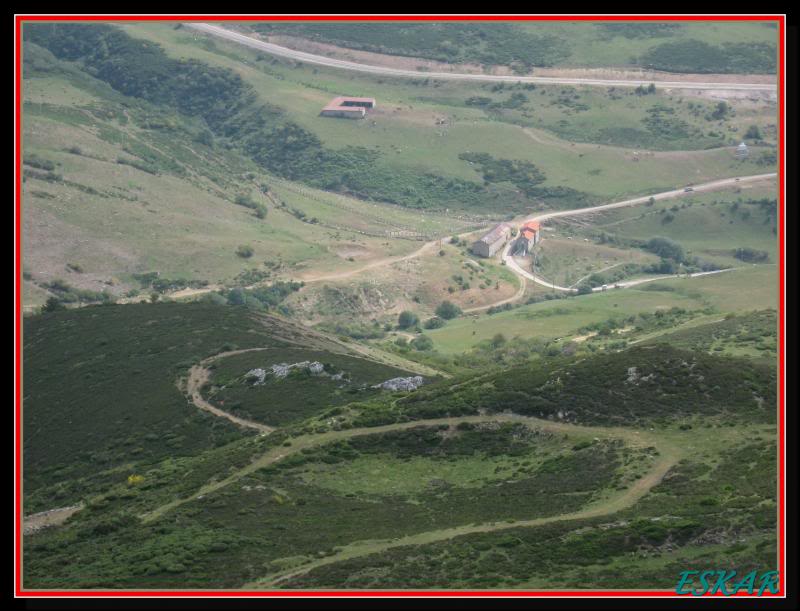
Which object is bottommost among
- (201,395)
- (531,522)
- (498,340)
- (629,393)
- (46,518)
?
(498,340)

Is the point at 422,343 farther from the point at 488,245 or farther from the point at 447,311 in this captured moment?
the point at 488,245

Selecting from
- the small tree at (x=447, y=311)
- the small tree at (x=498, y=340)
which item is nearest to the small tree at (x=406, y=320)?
the small tree at (x=447, y=311)

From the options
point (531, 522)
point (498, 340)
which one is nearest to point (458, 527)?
point (531, 522)

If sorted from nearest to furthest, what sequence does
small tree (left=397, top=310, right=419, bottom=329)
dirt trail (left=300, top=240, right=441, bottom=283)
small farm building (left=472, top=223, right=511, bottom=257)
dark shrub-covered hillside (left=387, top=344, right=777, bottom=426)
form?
1. dark shrub-covered hillside (left=387, top=344, right=777, bottom=426)
2. small tree (left=397, top=310, right=419, bottom=329)
3. dirt trail (left=300, top=240, right=441, bottom=283)
4. small farm building (left=472, top=223, right=511, bottom=257)

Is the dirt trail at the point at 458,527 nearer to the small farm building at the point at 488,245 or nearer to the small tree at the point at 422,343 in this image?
the small tree at the point at 422,343

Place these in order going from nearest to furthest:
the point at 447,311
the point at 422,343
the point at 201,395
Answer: the point at 201,395
the point at 422,343
the point at 447,311

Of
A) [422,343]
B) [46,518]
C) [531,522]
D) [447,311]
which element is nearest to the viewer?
[531,522]

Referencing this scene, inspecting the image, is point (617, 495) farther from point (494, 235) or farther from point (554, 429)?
point (494, 235)

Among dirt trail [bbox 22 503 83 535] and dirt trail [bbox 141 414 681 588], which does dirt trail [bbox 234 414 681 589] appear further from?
dirt trail [bbox 22 503 83 535]

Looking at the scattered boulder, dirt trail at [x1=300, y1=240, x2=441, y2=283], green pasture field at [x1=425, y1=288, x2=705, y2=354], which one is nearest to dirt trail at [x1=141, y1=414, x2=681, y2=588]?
the scattered boulder
